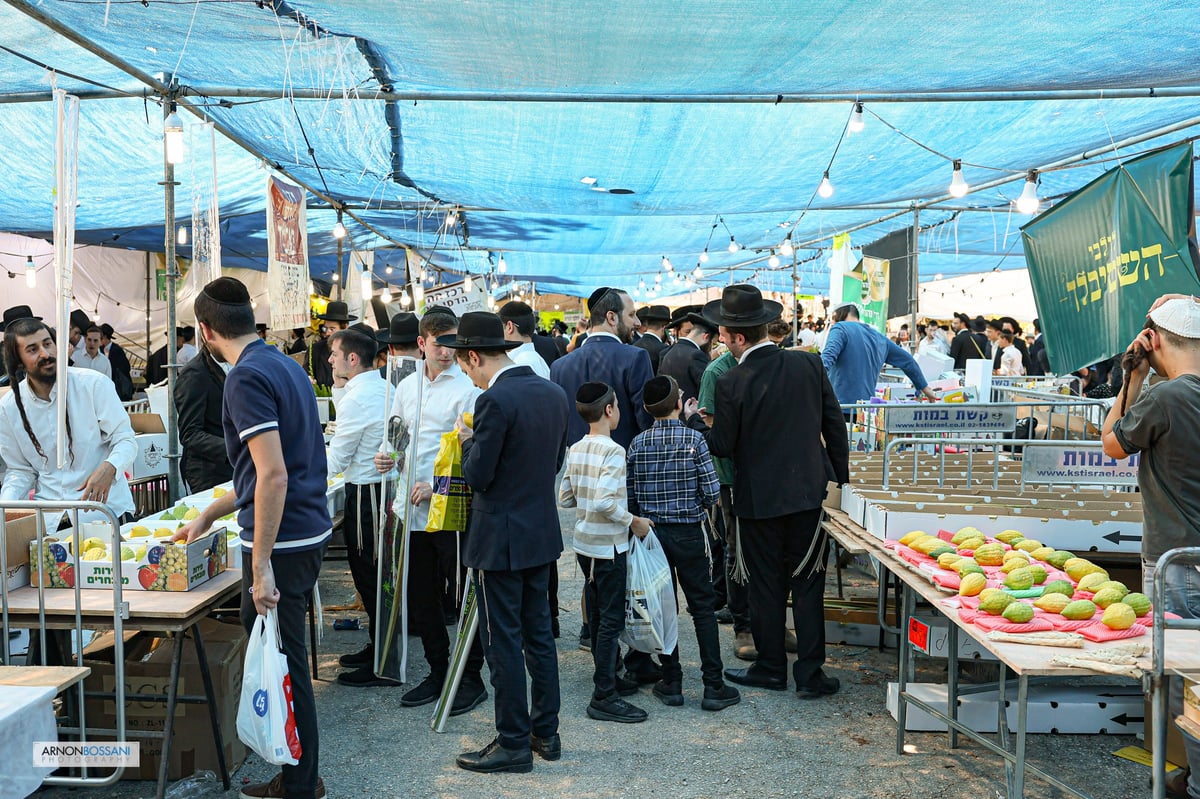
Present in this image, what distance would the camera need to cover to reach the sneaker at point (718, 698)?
4.96 metres

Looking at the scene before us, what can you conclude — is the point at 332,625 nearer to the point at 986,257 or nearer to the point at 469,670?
the point at 469,670

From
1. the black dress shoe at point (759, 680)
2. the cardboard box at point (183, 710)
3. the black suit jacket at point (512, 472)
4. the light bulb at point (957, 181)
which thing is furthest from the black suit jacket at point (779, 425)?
the light bulb at point (957, 181)

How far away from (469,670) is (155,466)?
15.7 ft

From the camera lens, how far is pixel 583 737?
466 cm

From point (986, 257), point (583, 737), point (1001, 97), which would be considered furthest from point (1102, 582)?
point (986, 257)

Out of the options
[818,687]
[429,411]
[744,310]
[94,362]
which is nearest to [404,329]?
[429,411]

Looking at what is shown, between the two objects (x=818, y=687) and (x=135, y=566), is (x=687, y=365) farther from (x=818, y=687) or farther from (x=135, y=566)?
(x=135, y=566)

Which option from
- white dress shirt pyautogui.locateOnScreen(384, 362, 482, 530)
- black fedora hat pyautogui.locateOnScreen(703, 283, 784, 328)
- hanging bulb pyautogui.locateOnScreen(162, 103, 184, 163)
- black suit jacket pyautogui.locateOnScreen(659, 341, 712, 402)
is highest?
hanging bulb pyautogui.locateOnScreen(162, 103, 184, 163)

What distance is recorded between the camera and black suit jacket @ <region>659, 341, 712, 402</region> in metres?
6.64

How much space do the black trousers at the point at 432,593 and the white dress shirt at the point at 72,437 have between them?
1573 millimetres

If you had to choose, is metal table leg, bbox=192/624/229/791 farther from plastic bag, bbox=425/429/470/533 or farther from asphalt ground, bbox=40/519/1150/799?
plastic bag, bbox=425/429/470/533

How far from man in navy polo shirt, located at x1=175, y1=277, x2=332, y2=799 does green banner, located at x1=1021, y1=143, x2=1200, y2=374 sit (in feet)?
14.5

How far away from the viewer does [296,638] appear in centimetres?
364

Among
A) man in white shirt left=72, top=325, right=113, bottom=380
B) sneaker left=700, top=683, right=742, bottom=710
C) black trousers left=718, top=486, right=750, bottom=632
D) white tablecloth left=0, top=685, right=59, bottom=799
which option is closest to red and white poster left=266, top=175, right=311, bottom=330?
black trousers left=718, top=486, right=750, bottom=632
